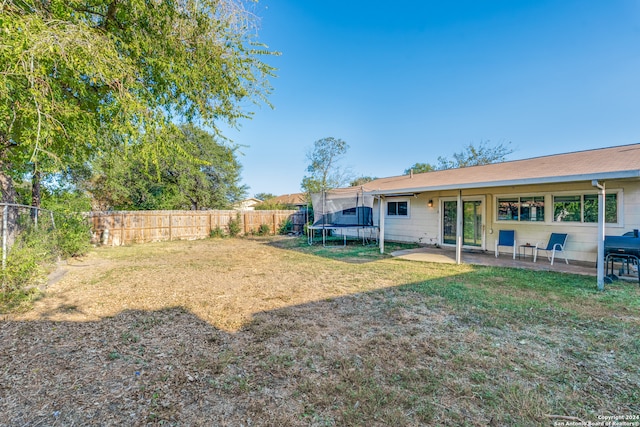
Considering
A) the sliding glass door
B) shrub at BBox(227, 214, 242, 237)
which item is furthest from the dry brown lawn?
shrub at BBox(227, 214, 242, 237)

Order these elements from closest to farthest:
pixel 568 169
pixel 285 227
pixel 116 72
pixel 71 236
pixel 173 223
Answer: pixel 116 72, pixel 568 169, pixel 71 236, pixel 173 223, pixel 285 227

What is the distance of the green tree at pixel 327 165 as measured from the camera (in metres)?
25.1

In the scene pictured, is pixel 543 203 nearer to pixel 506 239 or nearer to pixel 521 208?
pixel 521 208

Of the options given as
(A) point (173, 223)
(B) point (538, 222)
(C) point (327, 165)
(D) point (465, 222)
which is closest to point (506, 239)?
(B) point (538, 222)

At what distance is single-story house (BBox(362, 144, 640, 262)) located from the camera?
609 centimetres

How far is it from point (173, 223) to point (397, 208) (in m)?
10.9

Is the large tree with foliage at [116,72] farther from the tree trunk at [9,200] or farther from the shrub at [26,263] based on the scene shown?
the shrub at [26,263]

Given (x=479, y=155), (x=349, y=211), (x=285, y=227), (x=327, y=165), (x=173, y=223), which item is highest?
(x=479, y=155)

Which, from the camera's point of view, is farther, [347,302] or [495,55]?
[495,55]

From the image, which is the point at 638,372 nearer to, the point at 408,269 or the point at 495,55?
the point at 408,269

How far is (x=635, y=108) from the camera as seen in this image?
11734mm

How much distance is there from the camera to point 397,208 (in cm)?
1155

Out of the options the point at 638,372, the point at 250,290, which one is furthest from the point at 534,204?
the point at 250,290

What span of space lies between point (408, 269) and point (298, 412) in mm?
5196
